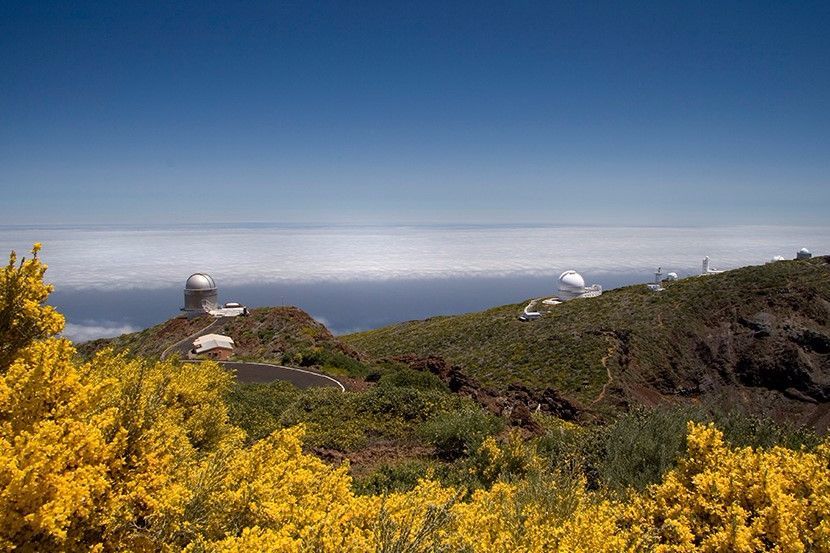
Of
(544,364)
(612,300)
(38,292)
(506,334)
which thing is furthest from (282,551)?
(612,300)

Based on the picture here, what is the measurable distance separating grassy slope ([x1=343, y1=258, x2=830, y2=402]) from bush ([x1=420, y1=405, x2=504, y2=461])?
47.5 ft

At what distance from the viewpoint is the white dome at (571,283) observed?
5859 centimetres

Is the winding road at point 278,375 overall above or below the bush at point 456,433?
below

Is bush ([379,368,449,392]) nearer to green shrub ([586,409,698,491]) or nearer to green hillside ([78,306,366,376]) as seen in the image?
green hillside ([78,306,366,376])

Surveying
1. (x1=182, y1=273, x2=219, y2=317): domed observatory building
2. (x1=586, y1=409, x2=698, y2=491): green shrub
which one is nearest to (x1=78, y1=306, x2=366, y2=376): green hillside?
(x1=182, y1=273, x2=219, y2=317): domed observatory building

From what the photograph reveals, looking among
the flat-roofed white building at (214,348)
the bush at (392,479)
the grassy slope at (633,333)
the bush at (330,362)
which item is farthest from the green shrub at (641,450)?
the flat-roofed white building at (214,348)

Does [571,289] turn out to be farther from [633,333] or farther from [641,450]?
[641,450]

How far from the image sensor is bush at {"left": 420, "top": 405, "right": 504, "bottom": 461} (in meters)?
14.0

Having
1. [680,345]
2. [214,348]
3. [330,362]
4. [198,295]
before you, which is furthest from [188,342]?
[680,345]

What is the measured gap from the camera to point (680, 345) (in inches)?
1405

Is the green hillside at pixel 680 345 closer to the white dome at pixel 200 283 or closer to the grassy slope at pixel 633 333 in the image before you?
the grassy slope at pixel 633 333

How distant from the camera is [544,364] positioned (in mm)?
33250

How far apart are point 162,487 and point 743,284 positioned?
4583 cm

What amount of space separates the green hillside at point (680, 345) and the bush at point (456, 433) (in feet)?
46.9
